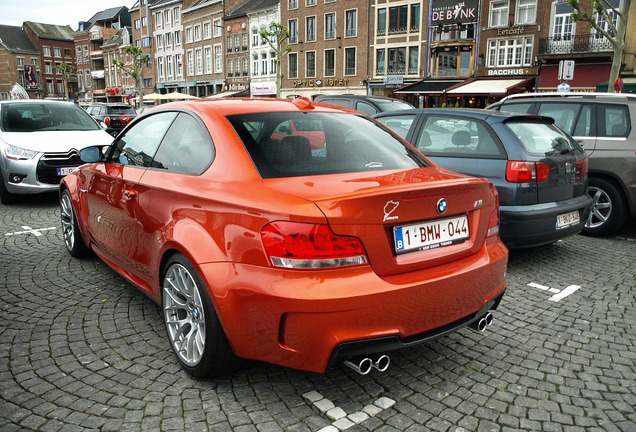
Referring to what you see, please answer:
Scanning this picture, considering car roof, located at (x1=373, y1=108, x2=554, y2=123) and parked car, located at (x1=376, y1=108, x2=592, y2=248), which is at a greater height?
car roof, located at (x1=373, y1=108, x2=554, y2=123)

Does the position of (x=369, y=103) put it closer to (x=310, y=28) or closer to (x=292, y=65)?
(x=310, y=28)

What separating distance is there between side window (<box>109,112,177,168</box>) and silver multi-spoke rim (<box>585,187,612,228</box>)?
18.6 feet

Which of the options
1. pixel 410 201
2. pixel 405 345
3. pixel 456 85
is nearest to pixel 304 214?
pixel 410 201

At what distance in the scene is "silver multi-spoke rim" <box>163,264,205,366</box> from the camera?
2801mm

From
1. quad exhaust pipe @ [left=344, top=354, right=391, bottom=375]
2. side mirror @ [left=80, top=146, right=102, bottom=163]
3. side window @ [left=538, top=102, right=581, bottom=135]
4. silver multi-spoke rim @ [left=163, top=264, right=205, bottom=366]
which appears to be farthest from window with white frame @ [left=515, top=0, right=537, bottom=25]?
quad exhaust pipe @ [left=344, top=354, right=391, bottom=375]

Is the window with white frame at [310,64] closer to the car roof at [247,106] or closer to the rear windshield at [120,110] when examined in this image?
the rear windshield at [120,110]

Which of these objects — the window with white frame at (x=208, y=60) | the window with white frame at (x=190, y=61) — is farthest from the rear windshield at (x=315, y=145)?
the window with white frame at (x=190, y=61)

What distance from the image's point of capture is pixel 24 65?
330 feet

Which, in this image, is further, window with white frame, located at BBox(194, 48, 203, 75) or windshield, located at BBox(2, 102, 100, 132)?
window with white frame, located at BBox(194, 48, 203, 75)

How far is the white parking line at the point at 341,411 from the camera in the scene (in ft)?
8.23

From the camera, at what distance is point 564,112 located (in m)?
7.15

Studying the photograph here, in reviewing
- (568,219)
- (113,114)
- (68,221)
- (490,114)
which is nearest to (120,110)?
(113,114)

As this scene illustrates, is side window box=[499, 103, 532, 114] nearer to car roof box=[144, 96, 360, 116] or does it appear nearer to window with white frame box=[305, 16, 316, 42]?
car roof box=[144, 96, 360, 116]

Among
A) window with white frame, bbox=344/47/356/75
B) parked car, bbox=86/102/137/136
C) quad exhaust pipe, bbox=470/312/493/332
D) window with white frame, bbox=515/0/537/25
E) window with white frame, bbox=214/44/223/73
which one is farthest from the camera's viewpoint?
window with white frame, bbox=214/44/223/73
